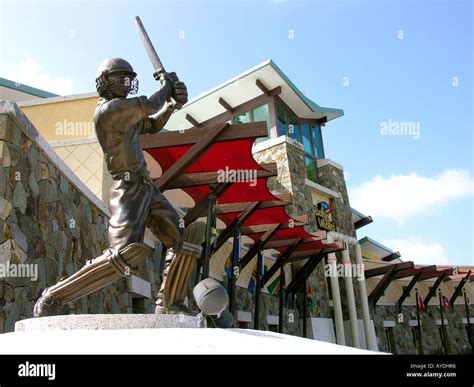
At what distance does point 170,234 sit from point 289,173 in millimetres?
12111

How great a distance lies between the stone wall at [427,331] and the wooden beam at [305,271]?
5581 millimetres

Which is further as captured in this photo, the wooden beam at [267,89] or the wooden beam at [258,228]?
the wooden beam at [267,89]

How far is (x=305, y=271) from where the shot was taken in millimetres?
13984

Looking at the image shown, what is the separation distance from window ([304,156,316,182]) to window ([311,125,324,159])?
64 centimetres

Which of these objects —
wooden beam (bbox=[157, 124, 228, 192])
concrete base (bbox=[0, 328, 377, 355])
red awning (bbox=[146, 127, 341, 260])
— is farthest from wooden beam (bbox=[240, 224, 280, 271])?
concrete base (bbox=[0, 328, 377, 355])

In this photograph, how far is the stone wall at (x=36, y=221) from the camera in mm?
5125

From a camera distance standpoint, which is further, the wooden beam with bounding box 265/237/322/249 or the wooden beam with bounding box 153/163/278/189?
the wooden beam with bounding box 265/237/322/249

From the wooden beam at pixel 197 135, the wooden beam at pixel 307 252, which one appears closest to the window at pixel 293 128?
the wooden beam at pixel 307 252

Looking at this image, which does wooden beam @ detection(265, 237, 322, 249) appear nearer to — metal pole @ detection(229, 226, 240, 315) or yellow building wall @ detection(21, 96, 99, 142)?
metal pole @ detection(229, 226, 240, 315)

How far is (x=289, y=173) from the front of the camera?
53.8ft

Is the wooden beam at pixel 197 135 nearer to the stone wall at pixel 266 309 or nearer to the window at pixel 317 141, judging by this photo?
the stone wall at pixel 266 309

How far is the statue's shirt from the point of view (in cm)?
439
